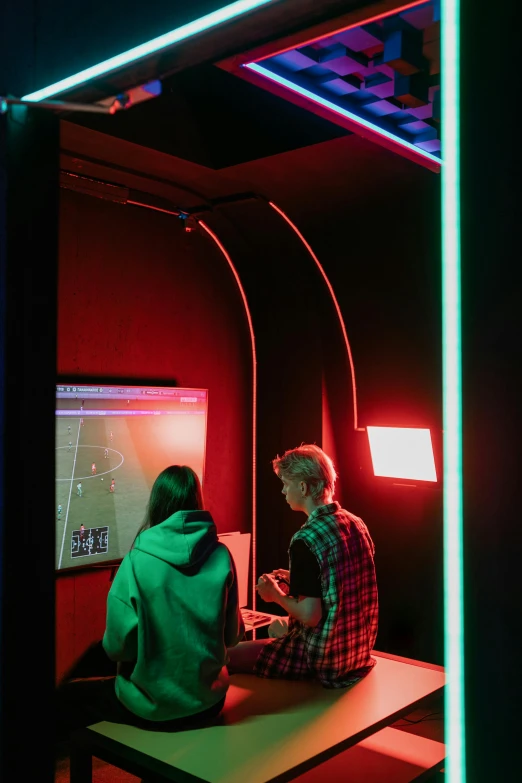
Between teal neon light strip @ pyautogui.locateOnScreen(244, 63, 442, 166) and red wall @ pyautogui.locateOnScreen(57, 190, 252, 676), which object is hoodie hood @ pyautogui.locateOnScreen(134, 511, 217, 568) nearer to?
red wall @ pyautogui.locateOnScreen(57, 190, 252, 676)

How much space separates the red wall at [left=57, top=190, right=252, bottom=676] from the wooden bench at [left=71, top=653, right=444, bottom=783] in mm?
1433

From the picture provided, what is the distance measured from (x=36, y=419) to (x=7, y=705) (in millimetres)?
769

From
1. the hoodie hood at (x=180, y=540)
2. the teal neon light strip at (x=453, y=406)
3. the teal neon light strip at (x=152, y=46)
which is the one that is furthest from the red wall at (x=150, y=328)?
the teal neon light strip at (x=453, y=406)

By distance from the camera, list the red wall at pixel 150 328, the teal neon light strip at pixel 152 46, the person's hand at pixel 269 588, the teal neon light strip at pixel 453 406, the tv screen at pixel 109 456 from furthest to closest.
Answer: the red wall at pixel 150 328, the tv screen at pixel 109 456, the person's hand at pixel 269 588, the teal neon light strip at pixel 152 46, the teal neon light strip at pixel 453 406

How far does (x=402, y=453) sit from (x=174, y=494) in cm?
199

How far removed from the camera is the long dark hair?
291 cm

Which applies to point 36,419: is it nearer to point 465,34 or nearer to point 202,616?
point 202,616

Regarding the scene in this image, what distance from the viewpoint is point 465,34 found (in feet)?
4.07

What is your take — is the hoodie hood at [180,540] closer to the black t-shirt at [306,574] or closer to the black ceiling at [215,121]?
the black t-shirt at [306,574]

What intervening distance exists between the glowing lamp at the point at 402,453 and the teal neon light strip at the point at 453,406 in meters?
3.16

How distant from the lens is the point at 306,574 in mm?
2898

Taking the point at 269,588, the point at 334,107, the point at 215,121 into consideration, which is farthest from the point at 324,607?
the point at 215,121

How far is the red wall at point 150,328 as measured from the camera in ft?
13.0

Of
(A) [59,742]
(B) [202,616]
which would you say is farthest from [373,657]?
(A) [59,742]
